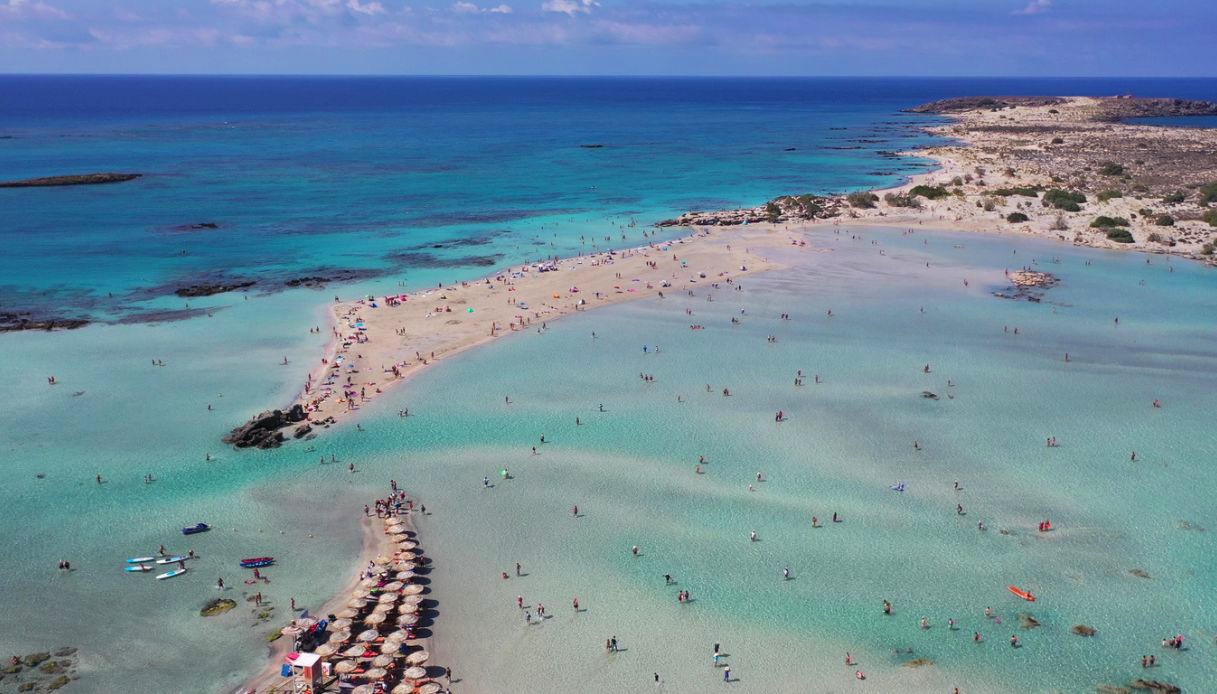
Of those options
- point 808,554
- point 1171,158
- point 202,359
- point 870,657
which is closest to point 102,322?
point 202,359

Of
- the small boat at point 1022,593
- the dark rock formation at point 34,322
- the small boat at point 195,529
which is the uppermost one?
the dark rock formation at point 34,322

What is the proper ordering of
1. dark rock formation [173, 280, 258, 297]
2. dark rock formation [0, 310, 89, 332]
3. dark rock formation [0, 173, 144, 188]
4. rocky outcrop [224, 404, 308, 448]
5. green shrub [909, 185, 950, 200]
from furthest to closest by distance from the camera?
dark rock formation [0, 173, 144, 188]
green shrub [909, 185, 950, 200]
dark rock formation [173, 280, 258, 297]
dark rock formation [0, 310, 89, 332]
rocky outcrop [224, 404, 308, 448]

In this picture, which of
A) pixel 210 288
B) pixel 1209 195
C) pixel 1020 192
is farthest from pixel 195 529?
pixel 1209 195

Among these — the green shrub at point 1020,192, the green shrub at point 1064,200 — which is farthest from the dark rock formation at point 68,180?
the green shrub at point 1064,200

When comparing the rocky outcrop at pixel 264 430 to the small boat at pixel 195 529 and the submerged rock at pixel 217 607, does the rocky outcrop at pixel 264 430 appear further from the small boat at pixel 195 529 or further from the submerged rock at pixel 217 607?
the submerged rock at pixel 217 607

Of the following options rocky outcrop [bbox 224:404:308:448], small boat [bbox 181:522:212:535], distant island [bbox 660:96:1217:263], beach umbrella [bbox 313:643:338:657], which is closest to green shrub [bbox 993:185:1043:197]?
distant island [bbox 660:96:1217:263]

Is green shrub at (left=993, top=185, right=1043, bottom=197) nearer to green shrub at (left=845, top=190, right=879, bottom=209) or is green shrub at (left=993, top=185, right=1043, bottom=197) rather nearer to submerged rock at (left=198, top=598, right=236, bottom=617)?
green shrub at (left=845, top=190, right=879, bottom=209)
